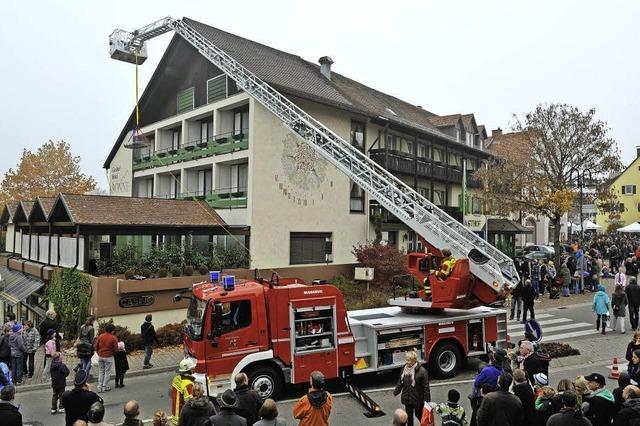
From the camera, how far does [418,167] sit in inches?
1230

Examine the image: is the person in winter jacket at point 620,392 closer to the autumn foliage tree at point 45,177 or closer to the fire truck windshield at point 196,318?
the fire truck windshield at point 196,318

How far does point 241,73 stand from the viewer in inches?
909

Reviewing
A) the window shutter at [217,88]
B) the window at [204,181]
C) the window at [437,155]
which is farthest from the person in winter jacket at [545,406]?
the window at [437,155]

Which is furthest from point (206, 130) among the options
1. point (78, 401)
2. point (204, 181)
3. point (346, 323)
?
point (78, 401)

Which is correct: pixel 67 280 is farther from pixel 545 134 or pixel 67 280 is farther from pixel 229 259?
pixel 545 134

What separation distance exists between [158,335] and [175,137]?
17.6m

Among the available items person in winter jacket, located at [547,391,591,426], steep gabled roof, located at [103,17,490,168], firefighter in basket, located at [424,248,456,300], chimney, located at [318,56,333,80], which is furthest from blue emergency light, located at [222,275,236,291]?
chimney, located at [318,56,333,80]

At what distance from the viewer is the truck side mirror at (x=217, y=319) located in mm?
9859

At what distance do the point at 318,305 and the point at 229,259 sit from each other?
35.9 feet

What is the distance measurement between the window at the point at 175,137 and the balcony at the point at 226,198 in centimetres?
560

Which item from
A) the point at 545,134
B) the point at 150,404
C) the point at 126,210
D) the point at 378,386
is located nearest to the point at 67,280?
the point at 126,210

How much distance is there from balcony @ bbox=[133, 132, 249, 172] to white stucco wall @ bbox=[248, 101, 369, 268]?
1.26 metres

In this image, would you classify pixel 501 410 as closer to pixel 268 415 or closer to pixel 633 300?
pixel 268 415

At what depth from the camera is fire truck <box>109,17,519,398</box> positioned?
33.3 feet
